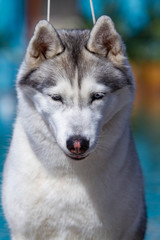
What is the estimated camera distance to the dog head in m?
3.09

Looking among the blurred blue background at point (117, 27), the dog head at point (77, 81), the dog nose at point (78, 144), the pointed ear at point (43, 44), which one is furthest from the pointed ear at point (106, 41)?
the blurred blue background at point (117, 27)

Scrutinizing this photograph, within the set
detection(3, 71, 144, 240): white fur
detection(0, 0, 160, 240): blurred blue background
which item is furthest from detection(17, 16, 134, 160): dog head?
detection(0, 0, 160, 240): blurred blue background

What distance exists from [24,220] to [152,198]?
2.71m

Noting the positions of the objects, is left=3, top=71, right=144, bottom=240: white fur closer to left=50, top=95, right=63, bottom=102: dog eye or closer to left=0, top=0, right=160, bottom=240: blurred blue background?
left=50, top=95, right=63, bottom=102: dog eye

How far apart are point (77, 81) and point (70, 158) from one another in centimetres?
48

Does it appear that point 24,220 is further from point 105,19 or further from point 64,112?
point 105,19

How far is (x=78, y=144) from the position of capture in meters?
3.00

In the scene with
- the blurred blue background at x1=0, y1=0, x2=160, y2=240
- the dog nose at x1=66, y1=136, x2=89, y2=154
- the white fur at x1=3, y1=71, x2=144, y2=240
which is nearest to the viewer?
the dog nose at x1=66, y1=136, x2=89, y2=154

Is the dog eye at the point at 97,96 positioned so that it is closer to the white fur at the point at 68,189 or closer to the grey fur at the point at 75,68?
the grey fur at the point at 75,68

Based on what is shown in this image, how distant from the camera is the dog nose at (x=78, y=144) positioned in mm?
3000

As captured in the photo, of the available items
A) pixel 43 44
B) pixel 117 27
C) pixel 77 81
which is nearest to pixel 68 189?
pixel 77 81

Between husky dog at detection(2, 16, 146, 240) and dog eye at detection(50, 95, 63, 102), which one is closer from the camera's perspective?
dog eye at detection(50, 95, 63, 102)

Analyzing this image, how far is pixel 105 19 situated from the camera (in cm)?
328

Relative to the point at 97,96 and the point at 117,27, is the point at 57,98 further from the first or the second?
the point at 117,27
